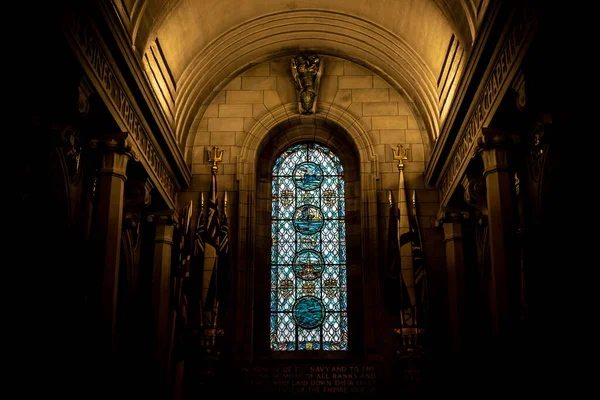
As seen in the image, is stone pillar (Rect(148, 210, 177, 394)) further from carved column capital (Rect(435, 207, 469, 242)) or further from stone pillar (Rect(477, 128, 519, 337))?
stone pillar (Rect(477, 128, 519, 337))

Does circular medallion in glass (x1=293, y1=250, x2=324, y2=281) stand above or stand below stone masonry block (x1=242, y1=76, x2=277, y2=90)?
below

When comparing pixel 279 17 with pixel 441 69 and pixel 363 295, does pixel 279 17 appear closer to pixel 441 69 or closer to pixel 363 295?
pixel 441 69

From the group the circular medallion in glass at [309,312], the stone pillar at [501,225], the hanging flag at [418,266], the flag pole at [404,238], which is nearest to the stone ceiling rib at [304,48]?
the flag pole at [404,238]

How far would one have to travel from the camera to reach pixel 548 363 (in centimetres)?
905

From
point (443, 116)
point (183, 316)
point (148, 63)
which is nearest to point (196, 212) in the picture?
point (183, 316)

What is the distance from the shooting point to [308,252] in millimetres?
15773

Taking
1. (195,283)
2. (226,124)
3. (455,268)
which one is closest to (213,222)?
(195,283)

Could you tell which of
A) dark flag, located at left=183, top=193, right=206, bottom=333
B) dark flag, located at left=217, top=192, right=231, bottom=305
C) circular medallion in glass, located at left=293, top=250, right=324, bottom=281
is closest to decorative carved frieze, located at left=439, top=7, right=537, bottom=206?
circular medallion in glass, located at left=293, top=250, right=324, bottom=281

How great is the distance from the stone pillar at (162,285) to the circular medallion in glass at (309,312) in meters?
2.91

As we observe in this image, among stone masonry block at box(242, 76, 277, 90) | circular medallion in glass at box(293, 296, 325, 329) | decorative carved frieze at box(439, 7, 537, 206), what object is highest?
stone masonry block at box(242, 76, 277, 90)

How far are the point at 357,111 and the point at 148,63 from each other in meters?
5.32

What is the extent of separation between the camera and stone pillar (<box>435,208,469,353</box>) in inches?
519

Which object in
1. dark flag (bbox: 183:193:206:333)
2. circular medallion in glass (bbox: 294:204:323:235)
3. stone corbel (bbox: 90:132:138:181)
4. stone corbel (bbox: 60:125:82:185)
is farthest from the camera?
circular medallion in glass (bbox: 294:204:323:235)

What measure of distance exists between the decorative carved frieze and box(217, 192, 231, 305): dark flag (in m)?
4.51
